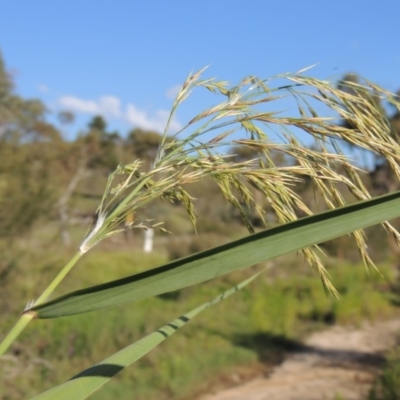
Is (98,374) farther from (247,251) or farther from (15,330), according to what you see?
(247,251)

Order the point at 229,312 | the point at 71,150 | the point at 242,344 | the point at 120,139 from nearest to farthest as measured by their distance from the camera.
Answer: the point at 242,344
the point at 229,312
the point at 71,150
the point at 120,139

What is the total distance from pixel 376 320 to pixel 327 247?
4984 mm

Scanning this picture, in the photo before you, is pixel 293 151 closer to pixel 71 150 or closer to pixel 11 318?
pixel 11 318

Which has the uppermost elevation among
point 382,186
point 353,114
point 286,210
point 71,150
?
point 71,150

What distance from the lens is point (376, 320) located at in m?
11.4

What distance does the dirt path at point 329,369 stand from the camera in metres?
7.57

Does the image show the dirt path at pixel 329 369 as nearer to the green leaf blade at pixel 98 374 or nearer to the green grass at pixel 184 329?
the green grass at pixel 184 329

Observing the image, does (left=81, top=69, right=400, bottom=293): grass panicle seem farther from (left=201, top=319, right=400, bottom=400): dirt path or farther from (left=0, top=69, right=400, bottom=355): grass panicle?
(left=201, top=319, right=400, bottom=400): dirt path

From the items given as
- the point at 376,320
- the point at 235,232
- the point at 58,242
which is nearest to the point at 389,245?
the point at 235,232

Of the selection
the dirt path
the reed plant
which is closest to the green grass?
the dirt path

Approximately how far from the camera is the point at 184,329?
9.45m

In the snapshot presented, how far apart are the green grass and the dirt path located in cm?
32

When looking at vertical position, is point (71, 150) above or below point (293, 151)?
above

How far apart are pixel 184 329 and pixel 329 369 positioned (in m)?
2.11
